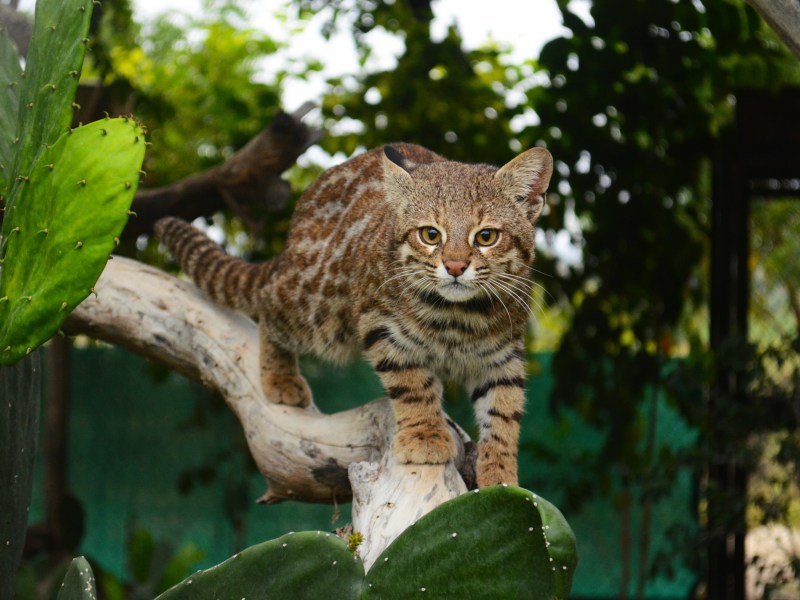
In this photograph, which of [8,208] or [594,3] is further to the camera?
[594,3]

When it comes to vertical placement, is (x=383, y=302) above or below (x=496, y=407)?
above

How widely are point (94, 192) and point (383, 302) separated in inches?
54.6

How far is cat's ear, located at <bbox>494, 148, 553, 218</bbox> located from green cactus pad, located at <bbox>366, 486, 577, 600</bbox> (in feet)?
4.44

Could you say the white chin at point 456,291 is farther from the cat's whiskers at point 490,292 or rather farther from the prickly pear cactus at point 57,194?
the prickly pear cactus at point 57,194

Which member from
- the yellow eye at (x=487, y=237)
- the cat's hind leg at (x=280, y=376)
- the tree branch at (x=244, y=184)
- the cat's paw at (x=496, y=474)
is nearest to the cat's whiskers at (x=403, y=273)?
the yellow eye at (x=487, y=237)

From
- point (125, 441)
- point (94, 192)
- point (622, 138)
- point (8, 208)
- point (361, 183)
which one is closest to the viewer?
point (94, 192)

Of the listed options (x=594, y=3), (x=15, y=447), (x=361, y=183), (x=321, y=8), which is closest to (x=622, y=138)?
(x=594, y=3)

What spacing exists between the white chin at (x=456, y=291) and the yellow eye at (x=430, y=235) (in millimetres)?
152

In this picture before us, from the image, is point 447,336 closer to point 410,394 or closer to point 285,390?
point 410,394

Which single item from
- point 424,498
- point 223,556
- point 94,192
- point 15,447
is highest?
point 94,192

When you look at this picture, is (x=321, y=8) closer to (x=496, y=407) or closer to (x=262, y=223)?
(x=262, y=223)

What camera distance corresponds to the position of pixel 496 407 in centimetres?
299

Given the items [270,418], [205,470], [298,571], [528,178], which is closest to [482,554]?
[298,571]

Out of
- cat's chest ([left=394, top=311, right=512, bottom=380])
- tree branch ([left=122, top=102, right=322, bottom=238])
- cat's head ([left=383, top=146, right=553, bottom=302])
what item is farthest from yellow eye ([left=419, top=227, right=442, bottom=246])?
tree branch ([left=122, top=102, right=322, bottom=238])
